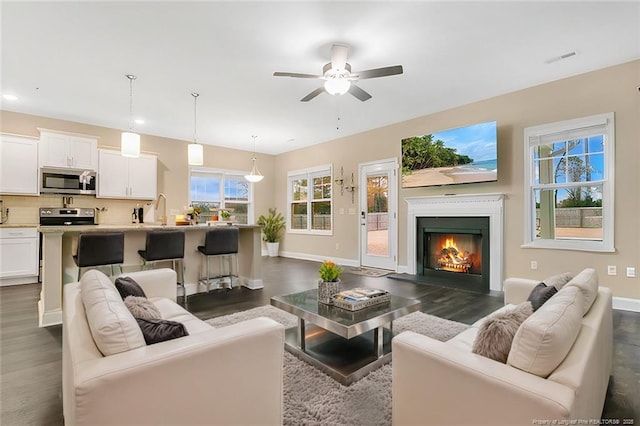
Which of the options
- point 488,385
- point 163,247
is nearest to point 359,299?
point 488,385

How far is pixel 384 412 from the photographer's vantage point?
177cm

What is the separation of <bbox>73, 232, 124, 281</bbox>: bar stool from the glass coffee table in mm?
2182

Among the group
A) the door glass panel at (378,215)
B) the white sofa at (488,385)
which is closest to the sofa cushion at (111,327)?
the white sofa at (488,385)

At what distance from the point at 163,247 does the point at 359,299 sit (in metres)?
2.71

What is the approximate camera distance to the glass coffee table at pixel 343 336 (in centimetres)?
215

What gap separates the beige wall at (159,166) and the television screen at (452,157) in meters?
4.38

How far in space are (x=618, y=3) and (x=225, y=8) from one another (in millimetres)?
3402

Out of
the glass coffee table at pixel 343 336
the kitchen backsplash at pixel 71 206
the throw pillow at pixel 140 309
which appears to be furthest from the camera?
the kitchen backsplash at pixel 71 206

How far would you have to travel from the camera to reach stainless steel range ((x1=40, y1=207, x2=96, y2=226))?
5.42 metres

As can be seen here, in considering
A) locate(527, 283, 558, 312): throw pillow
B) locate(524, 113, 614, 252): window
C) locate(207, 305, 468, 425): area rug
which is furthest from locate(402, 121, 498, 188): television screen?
locate(207, 305, 468, 425): area rug

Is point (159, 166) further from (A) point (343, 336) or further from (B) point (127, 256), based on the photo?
(A) point (343, 336)

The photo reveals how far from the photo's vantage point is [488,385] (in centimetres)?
111

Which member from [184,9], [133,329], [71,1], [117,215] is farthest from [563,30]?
[117,215]

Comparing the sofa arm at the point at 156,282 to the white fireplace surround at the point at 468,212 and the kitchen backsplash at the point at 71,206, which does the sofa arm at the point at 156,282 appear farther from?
the white fireplace surround at the point at 468,212
